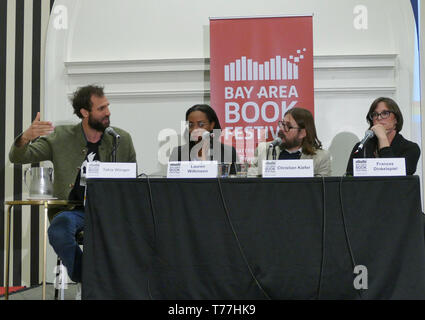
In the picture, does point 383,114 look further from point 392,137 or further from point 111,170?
point 111,170

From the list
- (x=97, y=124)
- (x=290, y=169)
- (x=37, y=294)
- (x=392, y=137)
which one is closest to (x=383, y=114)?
(x=392, y=137)

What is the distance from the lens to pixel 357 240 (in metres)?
2.32

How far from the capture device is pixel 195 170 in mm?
2469

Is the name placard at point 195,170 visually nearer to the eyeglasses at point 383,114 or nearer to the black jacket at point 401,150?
the black jacket at point 401,150

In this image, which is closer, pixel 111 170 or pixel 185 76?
pixel 111 170

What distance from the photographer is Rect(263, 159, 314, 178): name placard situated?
2.42 meters

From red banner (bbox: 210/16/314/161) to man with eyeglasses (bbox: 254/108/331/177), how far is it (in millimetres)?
550

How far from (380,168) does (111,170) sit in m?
1.18

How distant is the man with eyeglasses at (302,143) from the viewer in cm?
337

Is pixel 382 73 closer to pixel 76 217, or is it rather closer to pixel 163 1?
pixel 163 1

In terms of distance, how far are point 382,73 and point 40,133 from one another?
2.79 m

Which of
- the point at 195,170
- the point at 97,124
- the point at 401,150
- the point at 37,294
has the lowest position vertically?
the point at 37,294
